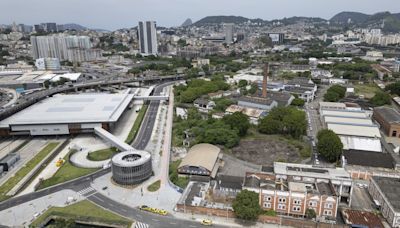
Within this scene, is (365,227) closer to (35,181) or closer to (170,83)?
(35,181)

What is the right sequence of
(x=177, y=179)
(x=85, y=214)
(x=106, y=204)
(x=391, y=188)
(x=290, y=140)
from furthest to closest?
1. (x=290, y=140)
2. (x=177, y=179)
3. (x=106, y=204)
4. (x=391, y=188)
5. (x=85, y=214)

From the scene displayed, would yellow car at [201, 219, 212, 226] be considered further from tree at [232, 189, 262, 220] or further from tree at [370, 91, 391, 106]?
tree at [370, 91, 391, 106]

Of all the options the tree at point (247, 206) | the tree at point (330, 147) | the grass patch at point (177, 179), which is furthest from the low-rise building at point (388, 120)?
the grass patch at point (177, 179)

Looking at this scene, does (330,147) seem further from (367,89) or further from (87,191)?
(367,89)

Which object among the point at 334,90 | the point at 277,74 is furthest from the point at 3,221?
the point at 277,74

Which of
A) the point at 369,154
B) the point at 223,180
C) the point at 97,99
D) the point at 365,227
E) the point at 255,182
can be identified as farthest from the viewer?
the point at 97,99

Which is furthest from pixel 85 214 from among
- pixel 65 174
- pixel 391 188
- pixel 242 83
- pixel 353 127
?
pixel 242 83

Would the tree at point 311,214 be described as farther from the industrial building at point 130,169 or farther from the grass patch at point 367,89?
the grass patch at point 367,89

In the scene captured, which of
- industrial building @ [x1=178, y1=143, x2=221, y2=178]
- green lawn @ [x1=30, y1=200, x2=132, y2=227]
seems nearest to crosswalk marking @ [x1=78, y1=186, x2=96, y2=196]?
green lawn @ [x1=30, y1=200, x2=132, y2=227]
